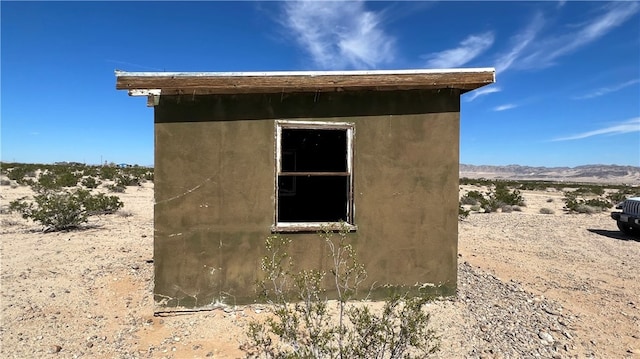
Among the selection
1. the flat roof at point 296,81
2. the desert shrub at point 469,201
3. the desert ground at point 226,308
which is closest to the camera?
the desert ground at point 226,308

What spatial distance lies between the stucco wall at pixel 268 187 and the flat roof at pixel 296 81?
0.19 m

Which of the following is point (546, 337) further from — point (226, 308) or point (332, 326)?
point (226, 308)

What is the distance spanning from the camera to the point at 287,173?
16.6 feet

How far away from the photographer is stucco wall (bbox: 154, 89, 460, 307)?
498 centimetres

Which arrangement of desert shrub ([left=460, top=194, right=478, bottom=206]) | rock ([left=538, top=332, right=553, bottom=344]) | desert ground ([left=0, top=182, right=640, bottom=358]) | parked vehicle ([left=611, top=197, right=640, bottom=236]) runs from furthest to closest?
desert shrub ([left=460, top=194, right=478, bottom=206]), parked vehicle ([left=611, top=197, right=640, bottom=236]), rock ([left=538, top=332, right=553, bottom=344]), desert ground ([left=0, top=182, right=640, bottom=358])

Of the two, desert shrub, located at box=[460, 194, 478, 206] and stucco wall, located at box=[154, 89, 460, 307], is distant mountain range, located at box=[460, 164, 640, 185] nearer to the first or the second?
desert shrub, located at box=[460, 194, 478, 206]

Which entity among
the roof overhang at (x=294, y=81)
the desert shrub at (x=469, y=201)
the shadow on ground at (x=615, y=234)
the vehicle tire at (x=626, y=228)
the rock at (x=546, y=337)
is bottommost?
the rock at (x=546, y=337)

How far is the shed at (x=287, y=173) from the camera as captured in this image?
4.94 meters

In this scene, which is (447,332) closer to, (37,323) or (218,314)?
(218,314)

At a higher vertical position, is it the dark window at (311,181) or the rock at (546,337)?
the dark window at (311,181)

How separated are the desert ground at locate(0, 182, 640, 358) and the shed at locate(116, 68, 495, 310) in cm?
52

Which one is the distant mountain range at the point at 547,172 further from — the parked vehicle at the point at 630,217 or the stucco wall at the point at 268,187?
the stucco wall at the point at 268,187

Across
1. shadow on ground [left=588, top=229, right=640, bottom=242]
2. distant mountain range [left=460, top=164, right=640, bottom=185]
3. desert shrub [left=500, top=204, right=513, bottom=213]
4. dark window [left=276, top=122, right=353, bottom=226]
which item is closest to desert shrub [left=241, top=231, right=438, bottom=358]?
dark window [left=276, top=122, right=353, bottom=226]

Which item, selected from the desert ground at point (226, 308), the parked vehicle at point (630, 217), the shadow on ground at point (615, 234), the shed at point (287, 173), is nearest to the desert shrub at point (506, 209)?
the shadow on ground at point (615, 234)
